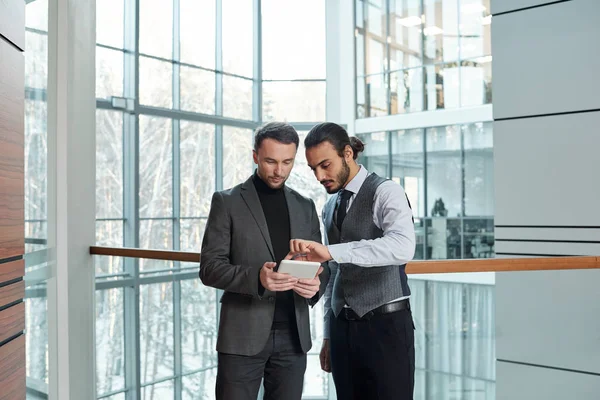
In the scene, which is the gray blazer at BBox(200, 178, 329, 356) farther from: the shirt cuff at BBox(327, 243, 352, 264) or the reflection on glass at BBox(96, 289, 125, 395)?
the reflection on glass at BBox(96, 289, 125, 395)

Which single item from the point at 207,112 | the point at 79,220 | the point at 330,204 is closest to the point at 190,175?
the point at 207,112

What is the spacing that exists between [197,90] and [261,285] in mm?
13494

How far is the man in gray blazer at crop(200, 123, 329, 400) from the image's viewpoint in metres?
2.51

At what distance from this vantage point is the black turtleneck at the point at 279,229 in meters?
2.59

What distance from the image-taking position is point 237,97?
1642 cm

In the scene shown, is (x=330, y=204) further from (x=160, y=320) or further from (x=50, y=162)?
(x=160, y=320)

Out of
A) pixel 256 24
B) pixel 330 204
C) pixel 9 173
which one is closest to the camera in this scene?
pixel 9 173

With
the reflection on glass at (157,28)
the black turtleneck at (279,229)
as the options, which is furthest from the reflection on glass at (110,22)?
A: the black turtleneck at (279,229)

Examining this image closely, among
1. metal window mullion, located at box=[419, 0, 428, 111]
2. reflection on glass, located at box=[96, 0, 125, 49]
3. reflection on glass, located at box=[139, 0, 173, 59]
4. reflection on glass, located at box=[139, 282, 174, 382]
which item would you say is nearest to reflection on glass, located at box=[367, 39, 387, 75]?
metal window mullion, located at box=[419, 0, 428, 111]

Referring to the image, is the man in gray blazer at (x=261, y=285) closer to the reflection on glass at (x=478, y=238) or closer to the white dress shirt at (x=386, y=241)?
the white dress shirt at (x=386, y=241)

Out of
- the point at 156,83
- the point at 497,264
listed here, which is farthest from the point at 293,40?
the point at 497,264

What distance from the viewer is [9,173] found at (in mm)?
1841

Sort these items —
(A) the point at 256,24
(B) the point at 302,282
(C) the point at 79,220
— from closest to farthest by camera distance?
(B) the point at 302,282 < (C) the point at 79,220 < (A) the point at 256,24

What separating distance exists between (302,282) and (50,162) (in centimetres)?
217
